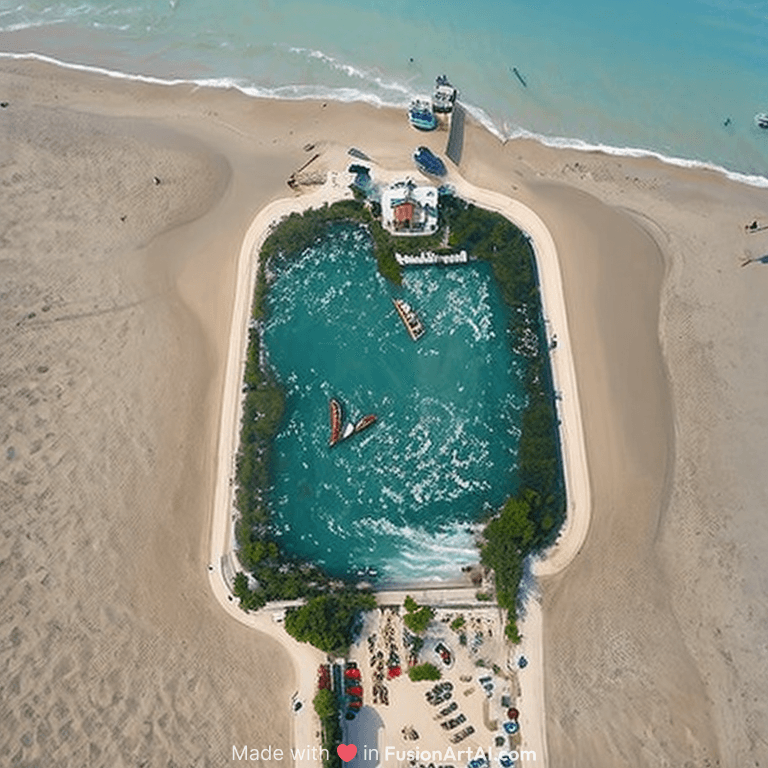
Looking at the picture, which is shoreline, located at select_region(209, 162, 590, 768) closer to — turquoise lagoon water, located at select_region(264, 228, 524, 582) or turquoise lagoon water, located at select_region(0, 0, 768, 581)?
turquoise lagoon water, located at select_region(264, 228, 524, 582)

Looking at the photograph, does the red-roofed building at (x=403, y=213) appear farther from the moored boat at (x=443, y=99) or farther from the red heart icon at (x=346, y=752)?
the red heart icon at (x=346, y=752)

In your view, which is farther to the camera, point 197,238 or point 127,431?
point 197,238

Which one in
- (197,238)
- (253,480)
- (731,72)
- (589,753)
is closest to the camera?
(589,753)

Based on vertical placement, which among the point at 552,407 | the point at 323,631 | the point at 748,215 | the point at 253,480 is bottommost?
the point at 323,631

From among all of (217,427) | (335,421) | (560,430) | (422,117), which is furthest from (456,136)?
(217,427)

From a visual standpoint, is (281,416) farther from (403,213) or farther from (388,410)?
(403,213)

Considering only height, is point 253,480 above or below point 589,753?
above

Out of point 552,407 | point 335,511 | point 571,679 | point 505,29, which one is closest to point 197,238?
point 335,511

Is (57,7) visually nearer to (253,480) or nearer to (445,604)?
(253,480)

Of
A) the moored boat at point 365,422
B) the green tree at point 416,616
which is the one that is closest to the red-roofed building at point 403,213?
the moored boat at point 365,422
